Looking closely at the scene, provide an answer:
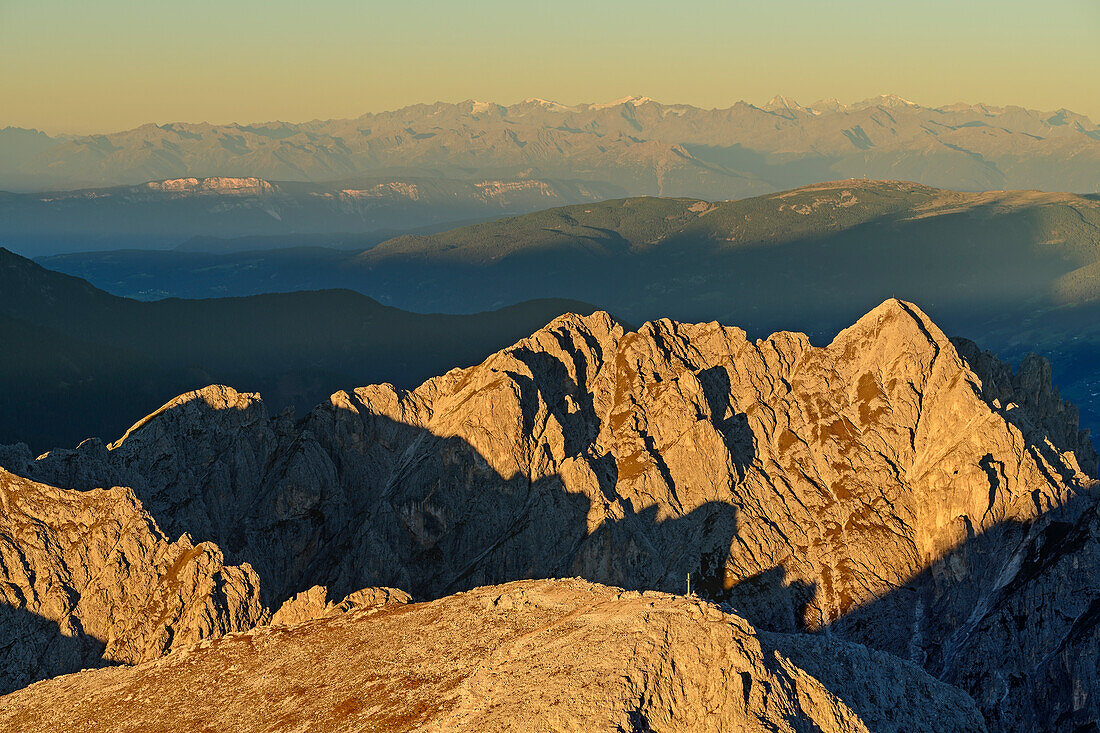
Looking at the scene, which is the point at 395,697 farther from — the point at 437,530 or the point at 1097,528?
the point at 1097,528

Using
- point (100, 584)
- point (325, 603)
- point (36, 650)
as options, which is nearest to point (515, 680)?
point (325, 603)

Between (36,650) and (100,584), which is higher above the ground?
(100,584)

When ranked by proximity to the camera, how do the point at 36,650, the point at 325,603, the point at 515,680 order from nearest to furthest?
the point at 515,680
the point at 36,650
the point at 325,603

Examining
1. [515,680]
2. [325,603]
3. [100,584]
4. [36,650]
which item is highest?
[515,680]

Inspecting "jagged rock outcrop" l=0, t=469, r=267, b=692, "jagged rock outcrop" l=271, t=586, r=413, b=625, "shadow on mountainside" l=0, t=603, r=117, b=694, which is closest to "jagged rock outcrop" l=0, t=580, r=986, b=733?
"jagged rock outcrop" l=271, t=586, r=413, b=625

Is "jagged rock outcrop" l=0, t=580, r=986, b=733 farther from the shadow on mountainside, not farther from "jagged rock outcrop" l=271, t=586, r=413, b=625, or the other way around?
the shadow on mountainside

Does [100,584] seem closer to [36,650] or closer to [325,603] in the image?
[36,650]
